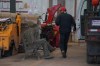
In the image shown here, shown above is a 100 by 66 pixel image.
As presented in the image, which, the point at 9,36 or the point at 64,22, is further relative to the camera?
the point at 64,22

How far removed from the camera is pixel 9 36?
15070 millimetres

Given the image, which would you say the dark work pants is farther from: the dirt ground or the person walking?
the dirt ground

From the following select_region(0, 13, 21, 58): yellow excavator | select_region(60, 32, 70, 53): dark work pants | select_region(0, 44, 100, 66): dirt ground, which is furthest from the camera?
select_region(60, 32, 70, 53): dark work pants

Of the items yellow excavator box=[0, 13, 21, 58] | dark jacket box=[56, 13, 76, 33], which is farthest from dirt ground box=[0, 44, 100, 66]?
dark jacket box=[56, 13, 76, 33]

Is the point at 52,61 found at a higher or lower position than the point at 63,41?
lower

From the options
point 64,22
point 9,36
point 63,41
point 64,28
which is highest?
point 64,22

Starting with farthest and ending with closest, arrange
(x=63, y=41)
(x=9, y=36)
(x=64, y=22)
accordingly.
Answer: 1. (x=64, y=22)
2. (x=63, y=41)
3. (x=9, y=36)

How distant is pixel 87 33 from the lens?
12734 millimetres

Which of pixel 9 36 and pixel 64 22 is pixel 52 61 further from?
pixel 9 36

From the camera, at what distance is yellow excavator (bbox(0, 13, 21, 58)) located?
1500 centimetres

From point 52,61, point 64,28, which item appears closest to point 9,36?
point 52,61

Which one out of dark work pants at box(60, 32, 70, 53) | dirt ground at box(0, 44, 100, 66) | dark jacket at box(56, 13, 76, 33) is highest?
dark jacket at box(56, 13, 76, 33)

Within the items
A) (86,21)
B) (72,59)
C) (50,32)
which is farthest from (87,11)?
(50,32)

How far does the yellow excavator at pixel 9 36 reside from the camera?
15000 mm
